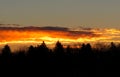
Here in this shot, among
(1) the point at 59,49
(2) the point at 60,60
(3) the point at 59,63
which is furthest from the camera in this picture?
(1) the point at 59,49

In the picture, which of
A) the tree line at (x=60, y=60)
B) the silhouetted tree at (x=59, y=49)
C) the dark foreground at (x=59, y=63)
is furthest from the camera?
the silhouetted tree at (x=59, y=49)

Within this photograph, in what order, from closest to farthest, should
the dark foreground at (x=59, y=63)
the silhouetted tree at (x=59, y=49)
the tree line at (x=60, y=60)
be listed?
the dark foreground at (x=59, y=63), the tree line at (x=60, y=60), the silhouetted tree at (x=59, y=49)

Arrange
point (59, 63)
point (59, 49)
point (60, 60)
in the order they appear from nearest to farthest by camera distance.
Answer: point (59, 63), point (60, 60), point (59, 49)

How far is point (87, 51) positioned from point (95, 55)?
189 inches

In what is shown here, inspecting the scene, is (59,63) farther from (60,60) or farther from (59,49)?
(59,49)

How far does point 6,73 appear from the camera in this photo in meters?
91.2

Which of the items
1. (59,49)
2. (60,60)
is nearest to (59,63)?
(60,60)

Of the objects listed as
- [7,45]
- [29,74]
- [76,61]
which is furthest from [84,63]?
[7,45]

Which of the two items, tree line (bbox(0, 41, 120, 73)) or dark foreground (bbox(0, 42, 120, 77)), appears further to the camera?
tree line (bbox(0, 41, 120, 73))

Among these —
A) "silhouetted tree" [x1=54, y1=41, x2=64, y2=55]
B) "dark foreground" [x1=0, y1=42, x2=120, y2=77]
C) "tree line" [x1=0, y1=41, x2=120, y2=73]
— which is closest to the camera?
"dark foreground" [x1=0, y1=42, x2=120, y2=77]

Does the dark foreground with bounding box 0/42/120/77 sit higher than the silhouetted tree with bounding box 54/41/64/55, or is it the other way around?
the silhouetted tree with bounding box 54/41/64/55

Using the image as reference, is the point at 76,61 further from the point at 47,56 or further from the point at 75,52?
the point at 75,52

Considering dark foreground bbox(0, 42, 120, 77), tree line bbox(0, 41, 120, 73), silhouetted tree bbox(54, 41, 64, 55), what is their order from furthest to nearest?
silhouetted tree bbox(54, 41, 64, 55) → tree line bbox(0, 41, 120, 73) → dark foreground bbox(0, 42, 120, 77)

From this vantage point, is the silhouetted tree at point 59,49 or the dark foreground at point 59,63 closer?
the dark foreground at point 59,63
